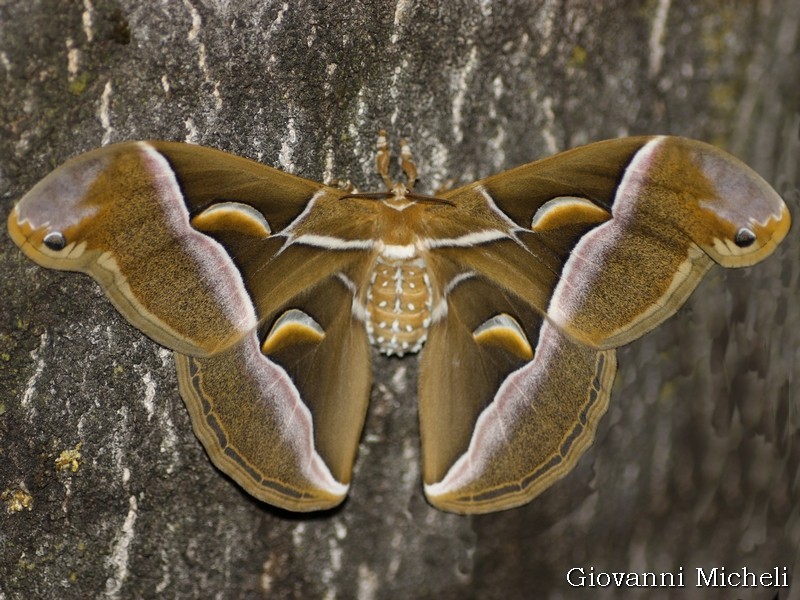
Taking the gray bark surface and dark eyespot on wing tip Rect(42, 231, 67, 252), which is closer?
dark eyespot on wing tip Rect(42, 231, 67, 252)

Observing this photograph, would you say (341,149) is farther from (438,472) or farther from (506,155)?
(438,472)

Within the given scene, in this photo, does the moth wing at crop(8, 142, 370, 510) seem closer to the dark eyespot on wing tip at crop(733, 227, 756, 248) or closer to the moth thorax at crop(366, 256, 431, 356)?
the moth thorax at crop(366, 256, 431, 356)

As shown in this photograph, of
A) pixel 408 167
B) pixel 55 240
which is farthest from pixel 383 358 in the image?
pixel 55 240

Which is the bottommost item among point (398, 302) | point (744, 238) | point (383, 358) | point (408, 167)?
point (383, 358)

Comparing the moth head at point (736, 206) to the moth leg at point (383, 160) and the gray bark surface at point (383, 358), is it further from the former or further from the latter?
the moth leg at point (383, 160)

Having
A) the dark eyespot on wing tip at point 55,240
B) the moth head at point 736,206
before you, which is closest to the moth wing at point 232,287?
the dark eyespot on wing tip at point 55,240

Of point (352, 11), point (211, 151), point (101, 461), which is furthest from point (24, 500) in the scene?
point (352, 11)

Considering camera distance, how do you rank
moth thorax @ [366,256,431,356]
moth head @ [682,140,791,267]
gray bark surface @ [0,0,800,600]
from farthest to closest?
moth thorax @ [366,256,431,356], gray bark surface @ [0,0,800,600], moth head @ [682,140,791,267]

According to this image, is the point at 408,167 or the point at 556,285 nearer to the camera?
the point at 556,285

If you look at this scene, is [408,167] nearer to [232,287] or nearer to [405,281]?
[405,281]

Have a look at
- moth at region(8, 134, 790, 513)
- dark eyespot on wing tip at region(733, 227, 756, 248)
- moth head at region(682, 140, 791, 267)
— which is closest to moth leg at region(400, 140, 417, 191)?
moth at region(8, 134, 790, 513)
